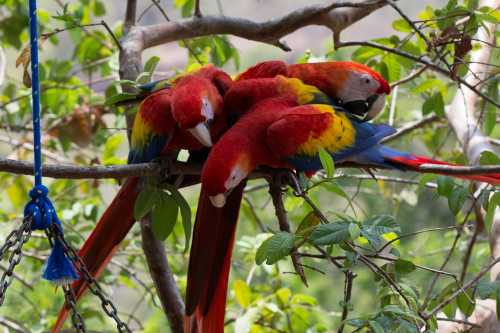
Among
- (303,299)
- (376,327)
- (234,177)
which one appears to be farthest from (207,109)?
(303,299)

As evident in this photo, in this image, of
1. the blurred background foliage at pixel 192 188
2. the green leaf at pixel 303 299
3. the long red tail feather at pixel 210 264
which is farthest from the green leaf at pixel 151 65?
the green leaf at pixel 303 299

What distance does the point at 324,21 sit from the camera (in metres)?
1.45

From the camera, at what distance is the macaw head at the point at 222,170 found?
1031mm

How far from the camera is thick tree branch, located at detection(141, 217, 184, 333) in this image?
51.7 inches

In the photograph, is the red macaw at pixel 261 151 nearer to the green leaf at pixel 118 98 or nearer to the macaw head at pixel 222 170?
the macaw head at pixel 222 170

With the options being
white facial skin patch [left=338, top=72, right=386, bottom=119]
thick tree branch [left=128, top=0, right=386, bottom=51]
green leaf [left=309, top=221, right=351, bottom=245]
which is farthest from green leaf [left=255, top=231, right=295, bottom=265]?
thick tree branch [left=128, top=0, right=386, bottom=51]

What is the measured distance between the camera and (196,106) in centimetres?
111

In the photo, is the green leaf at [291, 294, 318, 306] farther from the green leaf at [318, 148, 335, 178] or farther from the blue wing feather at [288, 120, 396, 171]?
the green leaf at [318, 148, 335, 178]

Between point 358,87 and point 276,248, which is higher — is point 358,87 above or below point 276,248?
above

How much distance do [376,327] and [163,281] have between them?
0.56m

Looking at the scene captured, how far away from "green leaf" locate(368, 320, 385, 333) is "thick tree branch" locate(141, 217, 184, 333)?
0.53 metres

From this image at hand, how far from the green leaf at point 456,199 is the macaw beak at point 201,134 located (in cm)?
36

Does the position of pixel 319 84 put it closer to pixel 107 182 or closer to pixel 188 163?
pixel 188 163

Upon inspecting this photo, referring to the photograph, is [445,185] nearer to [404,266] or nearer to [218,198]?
[404,266]
